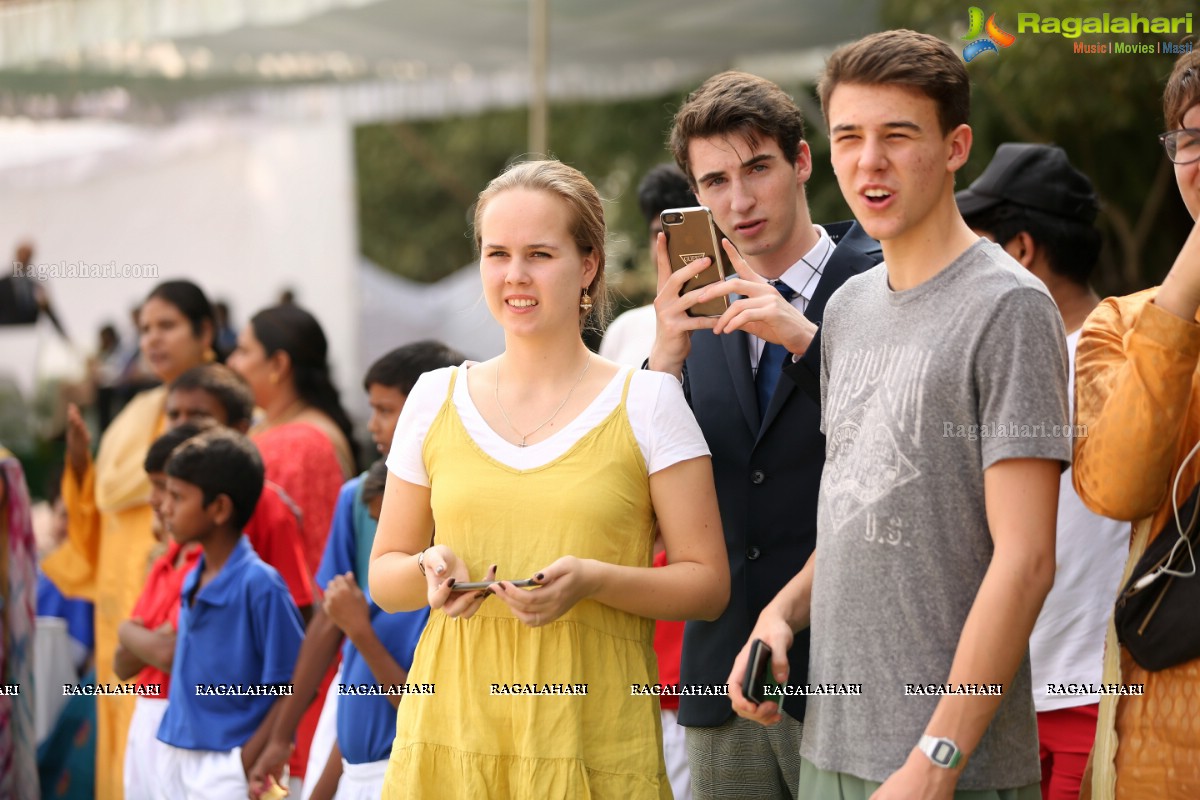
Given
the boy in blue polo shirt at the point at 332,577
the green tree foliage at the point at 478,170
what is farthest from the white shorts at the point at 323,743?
the green tree foliage at the point at 478,170

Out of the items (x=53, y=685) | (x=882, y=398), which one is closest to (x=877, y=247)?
(x=882, y=398)

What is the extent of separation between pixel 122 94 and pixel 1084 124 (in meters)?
7.01

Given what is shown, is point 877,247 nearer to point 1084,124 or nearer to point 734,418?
point 734,418

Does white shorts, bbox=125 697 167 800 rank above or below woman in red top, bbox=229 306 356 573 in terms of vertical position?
below

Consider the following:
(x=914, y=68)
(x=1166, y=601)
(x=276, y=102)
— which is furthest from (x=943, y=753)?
(x=276, y=102)

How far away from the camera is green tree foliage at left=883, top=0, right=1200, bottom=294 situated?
6.52 metres

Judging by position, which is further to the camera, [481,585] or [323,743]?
[323,743]

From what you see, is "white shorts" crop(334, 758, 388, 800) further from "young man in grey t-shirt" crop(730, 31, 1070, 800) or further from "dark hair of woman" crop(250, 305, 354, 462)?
"dark hair of woman" crop(250, 305, 354, 462)

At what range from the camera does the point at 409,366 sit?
156 inches

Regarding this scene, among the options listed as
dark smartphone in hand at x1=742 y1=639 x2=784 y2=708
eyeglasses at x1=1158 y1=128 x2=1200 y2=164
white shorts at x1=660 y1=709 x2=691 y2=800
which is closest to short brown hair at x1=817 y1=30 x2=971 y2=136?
eyeglasses at x1=1158 y1=128 x2=1200 y2=164

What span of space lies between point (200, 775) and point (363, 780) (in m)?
0.59

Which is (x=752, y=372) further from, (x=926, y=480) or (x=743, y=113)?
(x=926, y=480)

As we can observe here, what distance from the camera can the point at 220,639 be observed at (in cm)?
397

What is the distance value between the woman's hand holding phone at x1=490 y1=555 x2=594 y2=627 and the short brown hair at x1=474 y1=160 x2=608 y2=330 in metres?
0.61
